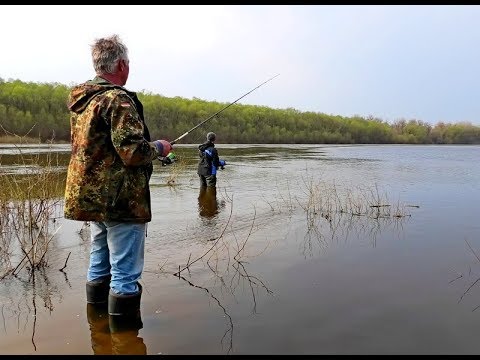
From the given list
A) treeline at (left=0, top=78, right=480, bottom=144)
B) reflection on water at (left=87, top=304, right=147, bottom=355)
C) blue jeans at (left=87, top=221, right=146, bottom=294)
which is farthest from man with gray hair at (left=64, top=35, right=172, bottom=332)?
treeline at (left=0, top=78, right=480, bottom=144)

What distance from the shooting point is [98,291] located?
3.86m

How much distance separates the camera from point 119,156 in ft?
10.5

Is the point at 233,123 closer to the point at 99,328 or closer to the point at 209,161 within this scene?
the point at 209,161

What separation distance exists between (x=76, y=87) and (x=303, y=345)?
2584 millimetres

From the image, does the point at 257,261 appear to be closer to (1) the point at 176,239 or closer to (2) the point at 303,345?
(1) the point at 176,239

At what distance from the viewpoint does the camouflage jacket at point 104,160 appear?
10.2 feet

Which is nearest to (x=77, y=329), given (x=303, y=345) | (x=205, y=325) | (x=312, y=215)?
(x=205, y=325)

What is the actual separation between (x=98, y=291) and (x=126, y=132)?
1.58 metres

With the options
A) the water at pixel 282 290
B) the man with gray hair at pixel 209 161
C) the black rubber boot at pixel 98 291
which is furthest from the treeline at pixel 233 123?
the black rubber boot at pixel 98 291

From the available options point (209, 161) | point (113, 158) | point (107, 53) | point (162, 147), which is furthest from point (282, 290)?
point (209, 161)

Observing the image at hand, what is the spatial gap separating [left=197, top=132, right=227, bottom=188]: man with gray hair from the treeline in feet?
101

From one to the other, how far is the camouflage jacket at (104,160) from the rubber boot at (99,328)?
940 millimetres

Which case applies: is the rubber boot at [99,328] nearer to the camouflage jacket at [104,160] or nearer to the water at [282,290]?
the water at [282,290]

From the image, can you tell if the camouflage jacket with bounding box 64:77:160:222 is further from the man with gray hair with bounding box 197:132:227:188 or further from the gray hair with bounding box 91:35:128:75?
the man with gray hair with bounding box 197:132:227:188
